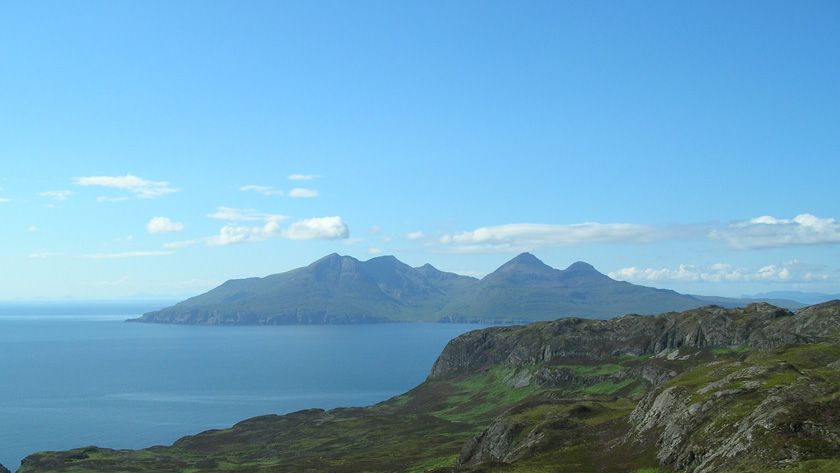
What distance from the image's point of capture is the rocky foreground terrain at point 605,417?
5125 cm

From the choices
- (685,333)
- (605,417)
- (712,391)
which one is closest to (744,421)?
(712,391)

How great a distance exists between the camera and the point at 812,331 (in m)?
129

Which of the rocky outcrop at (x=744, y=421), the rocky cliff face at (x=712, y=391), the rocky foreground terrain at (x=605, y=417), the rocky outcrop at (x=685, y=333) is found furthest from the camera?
the rocky outcrop at (x=685, y=333)

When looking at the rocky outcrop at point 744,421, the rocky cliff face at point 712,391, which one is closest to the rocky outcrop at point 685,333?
the rocky cliff face at point 712,391

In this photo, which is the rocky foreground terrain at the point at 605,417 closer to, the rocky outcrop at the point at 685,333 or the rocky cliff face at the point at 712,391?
the rocky cliff face at the point at 712,391

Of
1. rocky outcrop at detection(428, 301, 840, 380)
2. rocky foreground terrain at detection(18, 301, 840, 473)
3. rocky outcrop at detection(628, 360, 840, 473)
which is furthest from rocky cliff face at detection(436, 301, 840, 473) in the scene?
rocky outcrop at detection(428, 301, 840, 380)

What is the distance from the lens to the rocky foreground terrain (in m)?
51.2

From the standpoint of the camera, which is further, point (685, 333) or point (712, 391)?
point (685, 333)

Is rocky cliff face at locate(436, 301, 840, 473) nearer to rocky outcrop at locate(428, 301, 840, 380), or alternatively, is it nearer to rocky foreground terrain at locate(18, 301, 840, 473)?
rocky foreground terrain at locate(18, 301, 840, 473)

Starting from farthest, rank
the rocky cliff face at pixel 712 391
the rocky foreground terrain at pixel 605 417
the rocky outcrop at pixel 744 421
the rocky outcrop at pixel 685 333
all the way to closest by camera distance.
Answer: the rocky outcrop at pixel 685 333, the rocky foreground terrain at pixel 605 417, the rocky cliff face at pixel 712 391, the rocky outcrop at pixel 744 421

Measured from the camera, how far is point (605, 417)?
85.6 meters

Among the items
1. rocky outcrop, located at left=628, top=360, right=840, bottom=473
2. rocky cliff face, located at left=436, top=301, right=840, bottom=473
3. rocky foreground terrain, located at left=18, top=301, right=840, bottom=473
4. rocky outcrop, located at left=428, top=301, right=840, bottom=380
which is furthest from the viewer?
rocky outcrop, located at left=428, top=301, right=840, bottom=380

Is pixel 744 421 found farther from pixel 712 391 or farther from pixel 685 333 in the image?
pixel 685 333

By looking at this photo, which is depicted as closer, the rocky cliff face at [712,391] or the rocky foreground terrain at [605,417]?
the rocky cliff face at [712,391]
